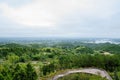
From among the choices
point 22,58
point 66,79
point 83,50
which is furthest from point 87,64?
point 83,50

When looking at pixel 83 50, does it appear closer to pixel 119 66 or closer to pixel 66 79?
pixel 119 66

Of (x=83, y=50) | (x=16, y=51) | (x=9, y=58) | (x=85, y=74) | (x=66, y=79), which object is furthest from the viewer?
(x=83, y=50)

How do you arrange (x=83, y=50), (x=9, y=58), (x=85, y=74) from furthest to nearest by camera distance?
1. (x=83, y=50)
2. (x=9, y=58)
3. (x=85, y=74)

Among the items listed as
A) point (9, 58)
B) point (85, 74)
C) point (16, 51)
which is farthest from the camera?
point (16, 51)

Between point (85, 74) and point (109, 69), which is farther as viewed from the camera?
point (109, 69)

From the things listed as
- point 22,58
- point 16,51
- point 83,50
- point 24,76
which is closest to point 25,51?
point 16,51

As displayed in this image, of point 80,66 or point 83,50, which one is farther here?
point 83,50

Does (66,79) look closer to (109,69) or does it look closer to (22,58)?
(109,69)

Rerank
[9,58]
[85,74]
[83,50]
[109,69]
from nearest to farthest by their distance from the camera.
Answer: [85,74], [109,69], [9,58], [83,50]
